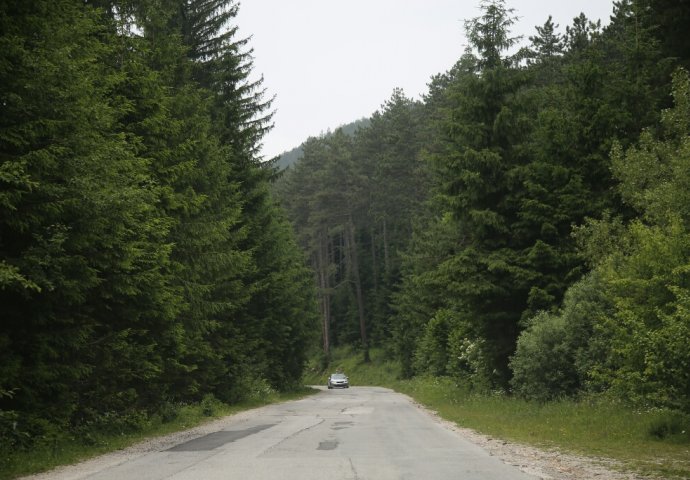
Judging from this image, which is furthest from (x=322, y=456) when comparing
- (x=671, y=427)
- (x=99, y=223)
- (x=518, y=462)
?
(x=671, y=427)

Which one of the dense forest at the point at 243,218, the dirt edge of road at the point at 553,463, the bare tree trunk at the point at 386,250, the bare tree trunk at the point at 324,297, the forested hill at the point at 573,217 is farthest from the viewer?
the bare tree trunk at the point at 324,297

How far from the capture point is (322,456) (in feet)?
36.0

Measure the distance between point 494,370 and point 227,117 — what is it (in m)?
17.5

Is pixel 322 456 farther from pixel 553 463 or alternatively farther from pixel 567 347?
pixel 567 347

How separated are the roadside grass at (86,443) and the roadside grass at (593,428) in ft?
28.2

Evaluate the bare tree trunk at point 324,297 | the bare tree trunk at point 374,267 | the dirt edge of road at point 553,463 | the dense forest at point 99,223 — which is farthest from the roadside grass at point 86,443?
the bare tree trunk at point 374,267

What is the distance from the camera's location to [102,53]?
15.3 meters

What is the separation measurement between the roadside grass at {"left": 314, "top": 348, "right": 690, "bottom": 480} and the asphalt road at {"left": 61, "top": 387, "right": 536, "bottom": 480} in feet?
6.08

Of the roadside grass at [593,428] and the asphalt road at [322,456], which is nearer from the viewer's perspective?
the asphalt road at [322,456]

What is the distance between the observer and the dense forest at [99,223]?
10711 mm

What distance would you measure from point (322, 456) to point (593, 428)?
7.33m

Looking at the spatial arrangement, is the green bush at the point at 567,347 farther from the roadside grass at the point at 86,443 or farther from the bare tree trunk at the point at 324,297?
the bare tree trunk at the point at 324,297

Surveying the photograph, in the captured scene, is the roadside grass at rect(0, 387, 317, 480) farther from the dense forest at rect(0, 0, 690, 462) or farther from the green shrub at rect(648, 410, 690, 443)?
the green shrub at rect(648, 410, 690, 443)

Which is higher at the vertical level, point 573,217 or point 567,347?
point 573,217
